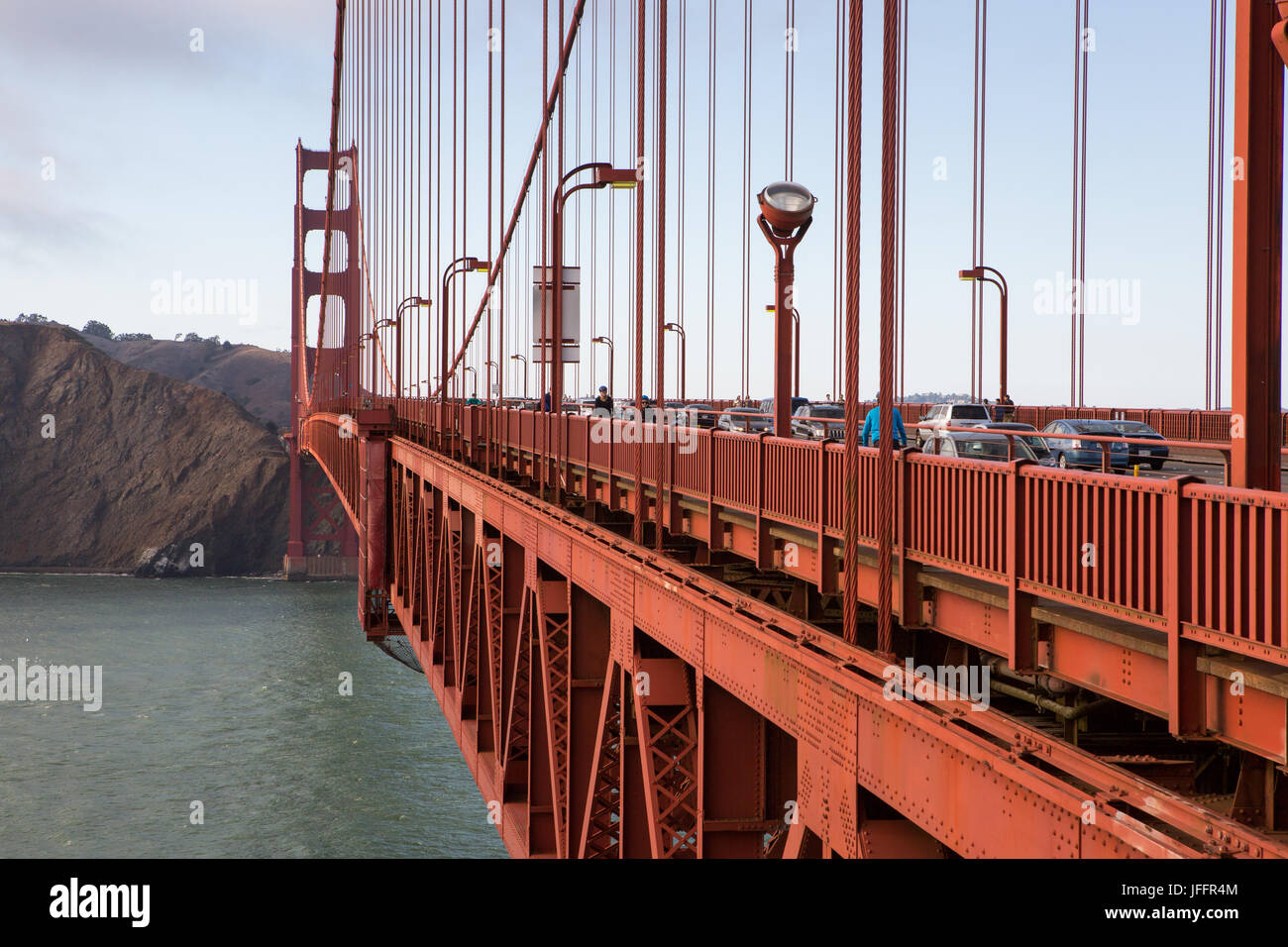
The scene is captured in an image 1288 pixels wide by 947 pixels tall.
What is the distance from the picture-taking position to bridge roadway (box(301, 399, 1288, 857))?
4727mm

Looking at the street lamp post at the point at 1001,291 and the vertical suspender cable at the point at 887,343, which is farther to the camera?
the street lamp post at the point at 1001,291

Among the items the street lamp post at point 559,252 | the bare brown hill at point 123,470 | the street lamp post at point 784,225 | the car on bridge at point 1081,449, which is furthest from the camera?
the bare brown hill at point 123,470

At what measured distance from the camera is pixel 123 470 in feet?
354

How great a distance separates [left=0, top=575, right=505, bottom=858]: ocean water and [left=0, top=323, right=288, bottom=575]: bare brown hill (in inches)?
1157

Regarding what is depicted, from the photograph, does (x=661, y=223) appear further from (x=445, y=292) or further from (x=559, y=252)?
(x=445, y=292)

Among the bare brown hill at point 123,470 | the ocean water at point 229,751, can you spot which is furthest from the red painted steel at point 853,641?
the bare brown hill at point 123,470

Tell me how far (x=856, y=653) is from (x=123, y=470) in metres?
111

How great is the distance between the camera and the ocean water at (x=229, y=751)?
3055cm

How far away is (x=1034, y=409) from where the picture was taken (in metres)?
33.5

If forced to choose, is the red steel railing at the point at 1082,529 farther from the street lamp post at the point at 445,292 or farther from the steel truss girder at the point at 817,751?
the street lamp post at the point at 445,292

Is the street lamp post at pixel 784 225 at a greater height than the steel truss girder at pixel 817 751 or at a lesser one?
greater

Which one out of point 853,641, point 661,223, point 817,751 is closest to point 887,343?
point 853,641

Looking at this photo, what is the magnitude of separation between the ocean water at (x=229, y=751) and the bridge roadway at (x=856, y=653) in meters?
15.0
